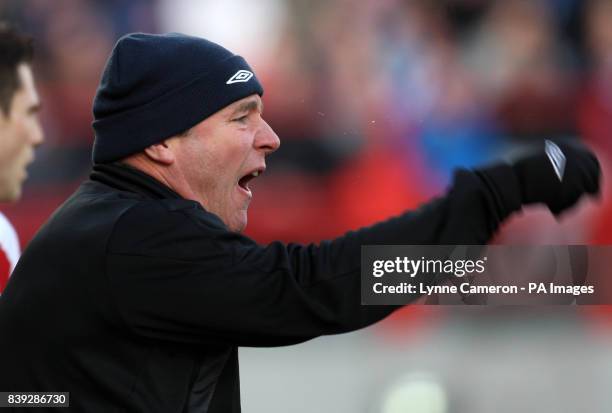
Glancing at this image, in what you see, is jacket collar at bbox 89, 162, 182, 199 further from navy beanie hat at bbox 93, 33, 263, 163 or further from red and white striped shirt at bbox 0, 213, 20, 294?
red and white striped shirt at bbox 0, 213, 20, 294

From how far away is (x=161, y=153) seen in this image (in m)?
1.15

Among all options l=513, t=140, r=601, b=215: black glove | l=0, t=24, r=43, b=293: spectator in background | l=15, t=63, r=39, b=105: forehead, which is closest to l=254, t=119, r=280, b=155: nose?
l=513, t=140, r=601, b=215: black glove

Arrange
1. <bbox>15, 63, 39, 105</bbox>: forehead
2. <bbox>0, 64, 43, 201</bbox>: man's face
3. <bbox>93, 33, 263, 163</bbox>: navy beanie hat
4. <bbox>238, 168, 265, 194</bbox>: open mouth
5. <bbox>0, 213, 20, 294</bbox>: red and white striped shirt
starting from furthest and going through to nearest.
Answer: <bbox>15, 63, 39, 105</bbox>: forehead → <bbox>0, 64, 43, 201</bbox>: man's face → <bbox>0, 213, 20, 294</bbox>: red and white striped shirt → <bbox>238, 168, 265, 194</bbox>: open mouth → <bbox>93, 33, 263, 163</bbox>: navy beanie hat

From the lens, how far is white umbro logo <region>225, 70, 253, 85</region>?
3.87ft

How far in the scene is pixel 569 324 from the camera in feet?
12.4

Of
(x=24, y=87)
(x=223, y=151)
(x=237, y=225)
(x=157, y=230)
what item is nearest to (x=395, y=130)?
(x=24, y=87)

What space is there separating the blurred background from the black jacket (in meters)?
2.49

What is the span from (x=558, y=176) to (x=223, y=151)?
43 centimetres

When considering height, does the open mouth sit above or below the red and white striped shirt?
above

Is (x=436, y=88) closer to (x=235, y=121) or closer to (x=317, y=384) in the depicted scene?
(x=317, y=384)

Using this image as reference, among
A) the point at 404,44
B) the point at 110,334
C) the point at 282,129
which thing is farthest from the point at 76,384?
the point at 404,44

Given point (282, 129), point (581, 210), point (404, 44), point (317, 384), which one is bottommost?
point (317, 384)

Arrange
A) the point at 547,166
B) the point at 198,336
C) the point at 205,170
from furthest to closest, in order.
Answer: the point at 205,170, the point at 198,336, the point at 547,166

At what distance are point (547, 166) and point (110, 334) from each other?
1.66ft
